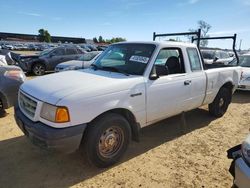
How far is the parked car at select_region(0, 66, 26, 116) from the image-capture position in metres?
5.56

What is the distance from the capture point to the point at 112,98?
11.5 feet

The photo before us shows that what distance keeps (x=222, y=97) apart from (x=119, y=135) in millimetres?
3522

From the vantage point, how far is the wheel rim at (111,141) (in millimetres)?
3594

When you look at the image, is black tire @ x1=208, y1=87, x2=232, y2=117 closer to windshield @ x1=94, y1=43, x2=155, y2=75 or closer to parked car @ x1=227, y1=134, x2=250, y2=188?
windshield @ x1=94, y1=43, x2=155, y2=75

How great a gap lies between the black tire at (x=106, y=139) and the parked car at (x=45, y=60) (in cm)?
1111

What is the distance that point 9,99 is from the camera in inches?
221

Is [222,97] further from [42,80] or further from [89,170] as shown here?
[42,80]

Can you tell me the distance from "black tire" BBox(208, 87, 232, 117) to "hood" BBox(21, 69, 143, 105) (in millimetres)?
2960

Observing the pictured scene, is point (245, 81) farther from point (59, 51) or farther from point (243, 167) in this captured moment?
point (59, 51)

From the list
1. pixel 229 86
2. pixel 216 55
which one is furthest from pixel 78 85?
pixel 216 55

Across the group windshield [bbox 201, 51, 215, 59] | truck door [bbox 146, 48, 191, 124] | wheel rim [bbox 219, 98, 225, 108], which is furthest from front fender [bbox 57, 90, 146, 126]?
windshield [bbox 201, 51, 215, 59]

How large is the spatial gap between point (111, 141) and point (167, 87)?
141 centimetres

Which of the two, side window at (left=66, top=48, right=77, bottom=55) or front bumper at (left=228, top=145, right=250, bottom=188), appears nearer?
front bumper at (left=228, top=145, right=250, bottom=188)

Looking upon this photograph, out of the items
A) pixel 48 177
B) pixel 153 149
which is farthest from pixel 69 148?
pixel 153 149
